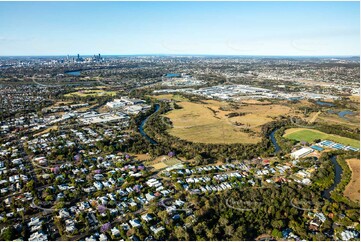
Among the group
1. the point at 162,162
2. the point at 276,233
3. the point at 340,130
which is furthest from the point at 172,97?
the point at 276,233

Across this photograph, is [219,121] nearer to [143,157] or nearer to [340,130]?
[340,130]

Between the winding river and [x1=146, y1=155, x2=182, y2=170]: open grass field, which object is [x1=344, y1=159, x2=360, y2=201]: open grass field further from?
[x1=146, y1=155, x2=182, y2=170]: open grass field

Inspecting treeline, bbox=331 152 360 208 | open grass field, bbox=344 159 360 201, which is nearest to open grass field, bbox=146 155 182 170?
treeline, bbox=331 152 360 208

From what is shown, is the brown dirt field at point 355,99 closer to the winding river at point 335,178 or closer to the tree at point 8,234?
the winding river at point 335,178

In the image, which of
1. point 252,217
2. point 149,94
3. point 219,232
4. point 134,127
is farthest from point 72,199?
point 149,94

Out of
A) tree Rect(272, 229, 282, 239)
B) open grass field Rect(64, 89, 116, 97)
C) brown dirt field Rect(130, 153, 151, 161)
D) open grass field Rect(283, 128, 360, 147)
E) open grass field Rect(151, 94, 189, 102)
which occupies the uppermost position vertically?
open grass field Rect(64, 89, 116, 97)

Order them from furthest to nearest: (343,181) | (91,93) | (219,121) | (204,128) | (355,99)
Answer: (91,93) < (355,99) < (219,121) < (204,128) < (343,181)

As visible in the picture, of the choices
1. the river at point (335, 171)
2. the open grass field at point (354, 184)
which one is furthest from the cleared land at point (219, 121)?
the open grass field at point (354, 184)
